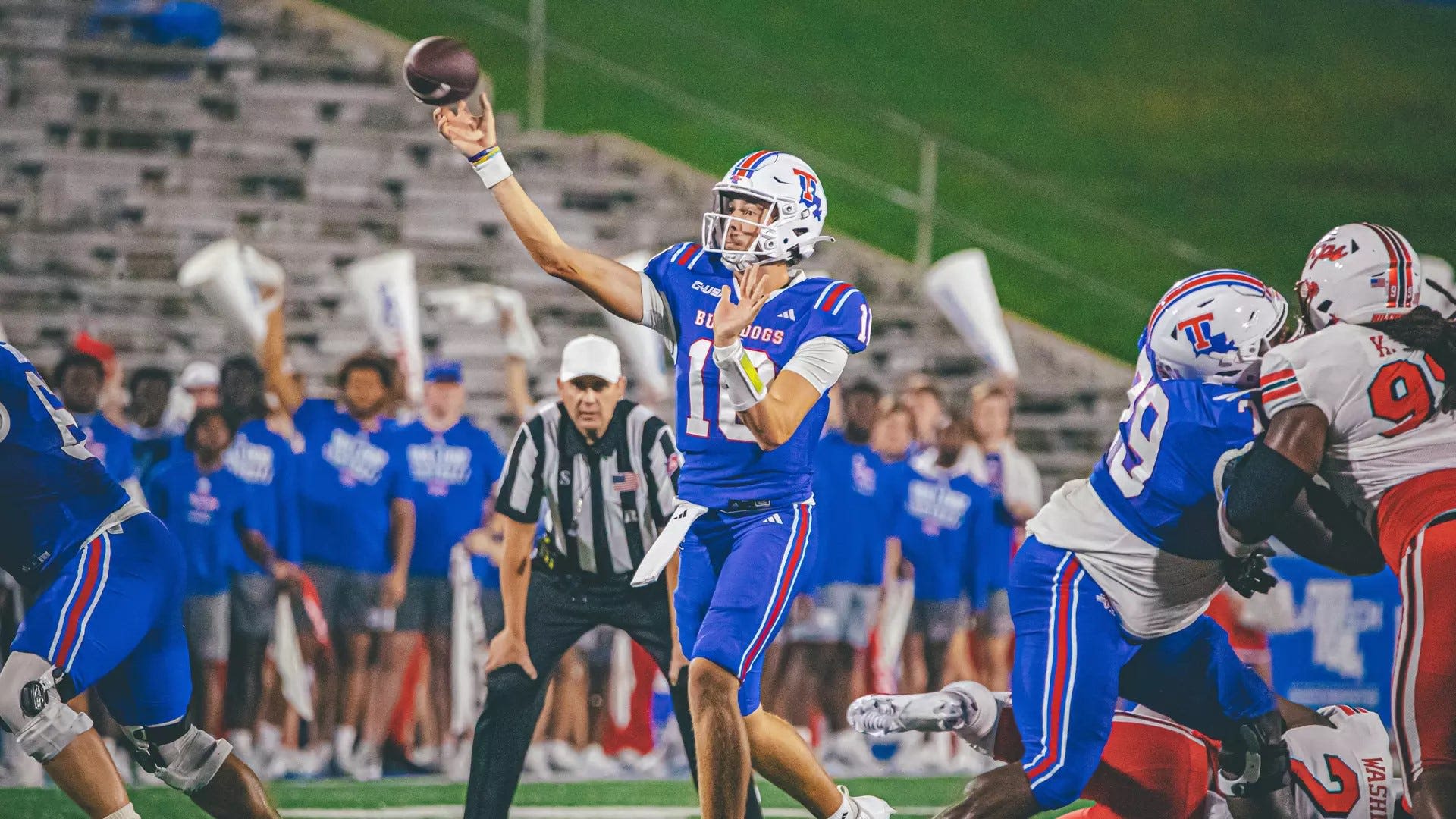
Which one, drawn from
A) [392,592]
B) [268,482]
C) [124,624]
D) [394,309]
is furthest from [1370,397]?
[394,309]

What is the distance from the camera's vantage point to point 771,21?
2277 cm

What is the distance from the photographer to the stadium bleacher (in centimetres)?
1349

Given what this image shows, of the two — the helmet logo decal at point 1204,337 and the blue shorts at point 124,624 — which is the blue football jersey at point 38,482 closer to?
the blue shorts at point 124,624

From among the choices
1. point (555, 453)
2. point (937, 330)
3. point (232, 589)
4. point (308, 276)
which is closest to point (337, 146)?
point (308, 276)

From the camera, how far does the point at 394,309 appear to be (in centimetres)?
1056

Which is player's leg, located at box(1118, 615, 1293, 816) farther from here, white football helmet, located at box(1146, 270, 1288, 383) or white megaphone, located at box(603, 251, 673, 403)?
white megaphone, located at box(603, 251, 673, 403)

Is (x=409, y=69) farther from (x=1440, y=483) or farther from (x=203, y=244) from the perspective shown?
(x=203, y=244)

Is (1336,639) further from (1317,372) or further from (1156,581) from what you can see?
(1317,372)

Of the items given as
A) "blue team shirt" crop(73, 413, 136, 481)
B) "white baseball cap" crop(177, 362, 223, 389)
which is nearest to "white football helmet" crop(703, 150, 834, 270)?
"blue team shirt" crop(73, 413, 136, 481)

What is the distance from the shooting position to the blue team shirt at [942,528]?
9.87 m

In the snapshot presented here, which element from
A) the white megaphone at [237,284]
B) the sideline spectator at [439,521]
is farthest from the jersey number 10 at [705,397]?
the white megaphone at [237,284]

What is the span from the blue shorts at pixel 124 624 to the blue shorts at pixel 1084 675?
2572 mm

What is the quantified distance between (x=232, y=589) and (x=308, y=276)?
531 cm

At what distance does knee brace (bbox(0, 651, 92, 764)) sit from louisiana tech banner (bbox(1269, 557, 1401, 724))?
6.51 meters
